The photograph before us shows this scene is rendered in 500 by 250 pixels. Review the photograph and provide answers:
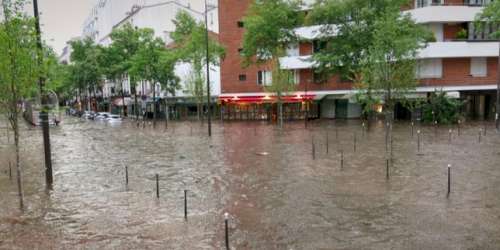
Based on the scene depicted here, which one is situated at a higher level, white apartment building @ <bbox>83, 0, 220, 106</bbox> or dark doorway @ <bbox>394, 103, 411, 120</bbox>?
white apartment building @ <bbox>83, 0, 220, 106</bbox>

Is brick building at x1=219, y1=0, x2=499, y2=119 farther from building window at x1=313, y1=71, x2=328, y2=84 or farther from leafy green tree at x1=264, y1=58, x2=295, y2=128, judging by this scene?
leafy green tree at x1=264, y1=58, x2=295, y2=128

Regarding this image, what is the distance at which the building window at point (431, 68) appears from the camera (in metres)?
42.3

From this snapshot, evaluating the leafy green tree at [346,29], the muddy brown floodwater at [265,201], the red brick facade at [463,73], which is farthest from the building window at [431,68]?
the muddy brown floodwater at [265,201]

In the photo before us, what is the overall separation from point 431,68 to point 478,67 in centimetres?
421

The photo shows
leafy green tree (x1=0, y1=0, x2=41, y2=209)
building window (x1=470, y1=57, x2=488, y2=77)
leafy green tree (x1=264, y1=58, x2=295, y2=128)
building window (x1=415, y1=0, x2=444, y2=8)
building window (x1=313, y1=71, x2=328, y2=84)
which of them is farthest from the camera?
building window (x1=313, y1=71, x2=328, y2=84)

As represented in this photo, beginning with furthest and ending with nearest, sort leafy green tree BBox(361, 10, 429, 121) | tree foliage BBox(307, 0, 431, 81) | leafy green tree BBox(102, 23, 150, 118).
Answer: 1. leafy green tree BBox(102, 23, 150, 118)
2. tree foliage BBox(307, 0, 431, 81)
3. leafy green tree BBox(361, 10, 429, 121)

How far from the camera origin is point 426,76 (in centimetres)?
4278

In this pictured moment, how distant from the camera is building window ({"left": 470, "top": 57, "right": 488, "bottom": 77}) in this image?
42.1 metres

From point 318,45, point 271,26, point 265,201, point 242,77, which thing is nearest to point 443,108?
point 318,45

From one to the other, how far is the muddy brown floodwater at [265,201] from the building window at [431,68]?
1892 centimetres

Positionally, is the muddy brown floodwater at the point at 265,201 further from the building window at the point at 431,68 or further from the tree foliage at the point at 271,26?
the tree foliage at the point at 271,26

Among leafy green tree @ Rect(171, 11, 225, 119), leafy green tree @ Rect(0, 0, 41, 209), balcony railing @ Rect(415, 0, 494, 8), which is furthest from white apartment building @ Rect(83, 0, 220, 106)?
leafy green tree @ Rect(0, 0, 41, 209)

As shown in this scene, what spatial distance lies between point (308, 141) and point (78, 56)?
200ft

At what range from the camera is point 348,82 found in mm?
48438
